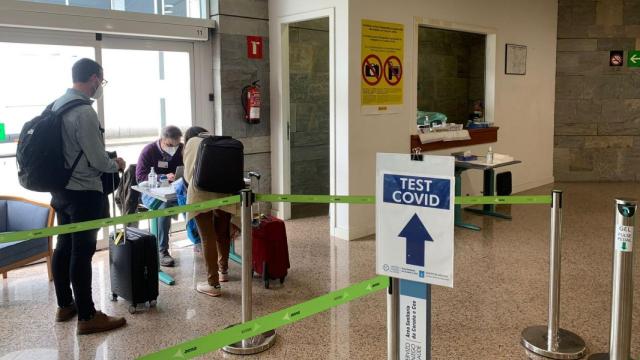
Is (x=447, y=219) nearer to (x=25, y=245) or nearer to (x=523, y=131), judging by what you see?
(x=25, y=245)

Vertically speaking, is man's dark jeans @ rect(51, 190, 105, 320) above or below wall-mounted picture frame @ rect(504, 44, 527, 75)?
below

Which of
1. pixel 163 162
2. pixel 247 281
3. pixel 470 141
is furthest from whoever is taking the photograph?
pixel 470 141

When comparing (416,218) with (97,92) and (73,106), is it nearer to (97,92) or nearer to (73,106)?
(73,106)

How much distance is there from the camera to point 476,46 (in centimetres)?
925

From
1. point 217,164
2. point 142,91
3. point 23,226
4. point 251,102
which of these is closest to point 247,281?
point 217,164

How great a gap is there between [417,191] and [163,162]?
3524 mm

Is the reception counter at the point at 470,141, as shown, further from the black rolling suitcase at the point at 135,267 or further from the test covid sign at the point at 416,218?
the test covid sign at the point at 416,218

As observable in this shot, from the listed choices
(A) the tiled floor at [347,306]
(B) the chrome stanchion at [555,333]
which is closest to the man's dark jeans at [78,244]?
(A) the tiled floor at [347,306]

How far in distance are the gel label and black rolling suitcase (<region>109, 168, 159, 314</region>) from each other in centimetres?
238

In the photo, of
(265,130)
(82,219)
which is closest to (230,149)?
(82,219)

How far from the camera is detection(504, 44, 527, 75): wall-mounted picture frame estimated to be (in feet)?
25.2

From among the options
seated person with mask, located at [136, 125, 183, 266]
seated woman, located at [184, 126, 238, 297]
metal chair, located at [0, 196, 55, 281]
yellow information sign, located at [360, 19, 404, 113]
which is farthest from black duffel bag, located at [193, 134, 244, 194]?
yellow information sign, located at [360, 19, 404, 113]

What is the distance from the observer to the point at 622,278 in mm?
2736

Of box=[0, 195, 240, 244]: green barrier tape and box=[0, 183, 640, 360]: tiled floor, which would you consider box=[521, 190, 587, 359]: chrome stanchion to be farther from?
box=[0, 195, 240, 244]: green barrier tape
